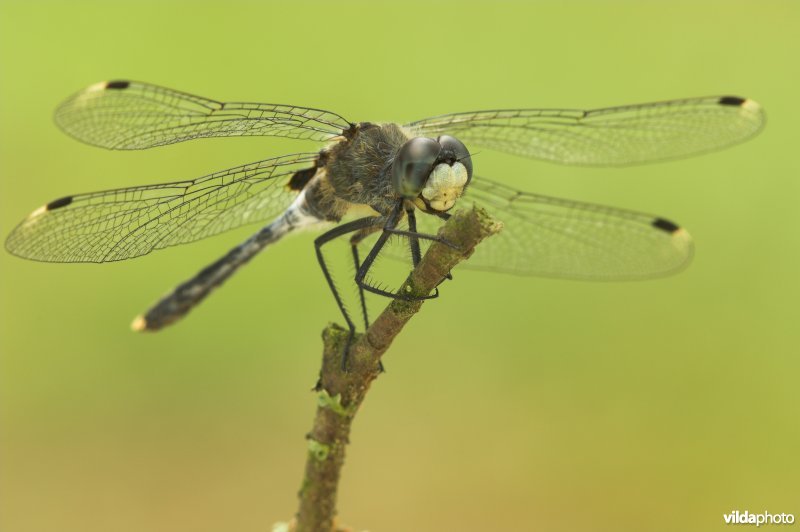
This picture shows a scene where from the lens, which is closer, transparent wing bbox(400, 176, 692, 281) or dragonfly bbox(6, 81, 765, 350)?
dragonfly bbox(6, 81, 765, 350)

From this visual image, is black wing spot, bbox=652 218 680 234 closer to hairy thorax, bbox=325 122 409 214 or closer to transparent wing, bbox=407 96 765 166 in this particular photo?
transparent wing, bbox=407 96 765 166

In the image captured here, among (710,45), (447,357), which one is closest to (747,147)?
(710,45)

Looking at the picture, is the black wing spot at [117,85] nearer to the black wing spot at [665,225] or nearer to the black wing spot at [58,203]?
the black wing spot at [58,203]

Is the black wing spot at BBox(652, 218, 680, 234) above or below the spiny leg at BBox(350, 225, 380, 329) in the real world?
above

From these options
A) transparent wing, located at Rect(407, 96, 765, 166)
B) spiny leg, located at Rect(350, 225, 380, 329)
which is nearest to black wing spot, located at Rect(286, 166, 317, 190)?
Result: spiny leg, located at Rect(350, 225, 380, 329)

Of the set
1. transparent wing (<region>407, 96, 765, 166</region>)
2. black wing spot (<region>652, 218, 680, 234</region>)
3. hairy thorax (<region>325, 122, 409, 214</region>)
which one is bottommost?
hairy thorax (<region>325, 122, 409, 214</region>)
